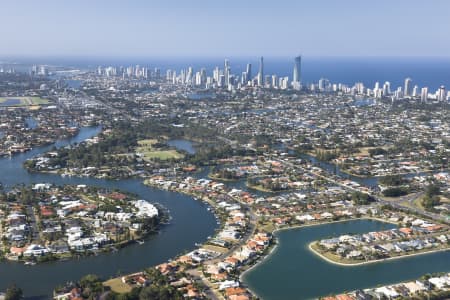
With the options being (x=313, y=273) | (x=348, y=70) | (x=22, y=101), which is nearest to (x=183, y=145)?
(x=313, y=273)

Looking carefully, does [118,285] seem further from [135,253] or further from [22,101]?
[22,101]

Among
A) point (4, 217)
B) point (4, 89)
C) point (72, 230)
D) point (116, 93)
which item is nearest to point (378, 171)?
point (72, 230)

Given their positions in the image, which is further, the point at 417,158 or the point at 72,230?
the point at 417,158

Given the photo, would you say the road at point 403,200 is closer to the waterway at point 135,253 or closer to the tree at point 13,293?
the waterway at point 135,253

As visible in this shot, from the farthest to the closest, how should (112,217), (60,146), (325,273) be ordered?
(60,146)
(112,217)
(325,273)

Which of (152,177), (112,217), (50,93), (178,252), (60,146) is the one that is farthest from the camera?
(50,93)

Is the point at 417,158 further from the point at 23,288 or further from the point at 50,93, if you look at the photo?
the point at 50,93

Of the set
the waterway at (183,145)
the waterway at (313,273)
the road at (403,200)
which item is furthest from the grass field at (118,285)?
the waterway at (183,145)
